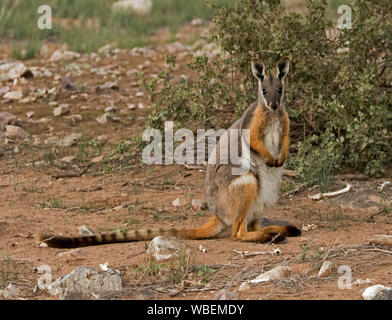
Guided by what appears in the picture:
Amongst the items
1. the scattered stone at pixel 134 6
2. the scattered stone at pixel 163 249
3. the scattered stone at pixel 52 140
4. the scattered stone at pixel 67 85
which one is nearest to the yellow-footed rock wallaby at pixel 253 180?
the scattered stone at pixel 163 249

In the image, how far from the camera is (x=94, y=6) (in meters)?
16.6

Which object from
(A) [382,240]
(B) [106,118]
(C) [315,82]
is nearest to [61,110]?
(B) [106,118]

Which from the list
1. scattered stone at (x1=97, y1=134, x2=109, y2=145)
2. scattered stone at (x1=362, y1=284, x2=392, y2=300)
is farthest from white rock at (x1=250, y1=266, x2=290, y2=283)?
scattered stone at (x1=97, y1=134, x2=109, y2=145)

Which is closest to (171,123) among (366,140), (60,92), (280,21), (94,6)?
(280,21)

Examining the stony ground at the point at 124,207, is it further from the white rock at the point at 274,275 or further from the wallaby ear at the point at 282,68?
the wallaby ear at the point at 282,68

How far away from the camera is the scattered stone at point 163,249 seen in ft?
17.2

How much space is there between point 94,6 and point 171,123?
9.02m

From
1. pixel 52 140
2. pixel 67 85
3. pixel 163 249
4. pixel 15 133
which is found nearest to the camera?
pixel 163 249

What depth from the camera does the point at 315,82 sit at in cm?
813

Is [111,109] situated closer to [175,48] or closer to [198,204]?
[175,48]

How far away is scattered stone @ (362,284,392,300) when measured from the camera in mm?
4266

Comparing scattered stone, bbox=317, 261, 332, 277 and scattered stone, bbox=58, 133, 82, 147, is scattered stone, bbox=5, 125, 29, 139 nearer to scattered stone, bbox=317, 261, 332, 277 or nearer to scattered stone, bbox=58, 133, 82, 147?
scattered stone, bbox=58, 133, 82, 147

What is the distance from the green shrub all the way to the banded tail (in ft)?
5.58

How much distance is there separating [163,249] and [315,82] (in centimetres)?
358
